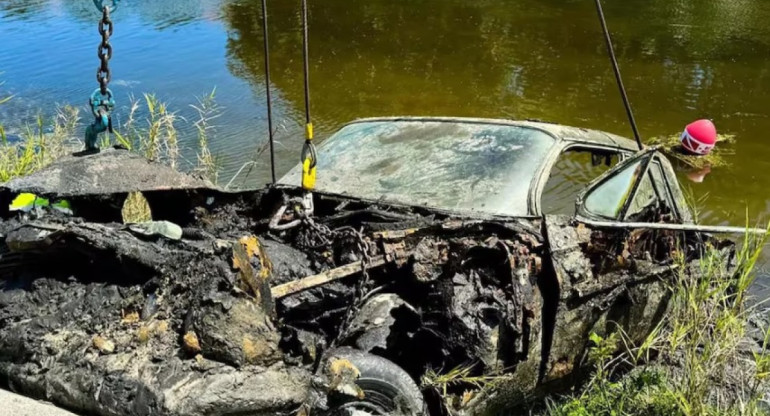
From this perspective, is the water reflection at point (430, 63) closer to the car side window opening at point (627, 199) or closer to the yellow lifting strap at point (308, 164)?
the car side window opening at point (627, 199)

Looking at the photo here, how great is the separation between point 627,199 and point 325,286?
1781 mm

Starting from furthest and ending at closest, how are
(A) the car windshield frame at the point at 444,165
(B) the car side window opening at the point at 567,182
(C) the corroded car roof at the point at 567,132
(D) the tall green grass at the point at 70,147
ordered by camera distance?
(B) the car side window opening at the point at 567,182, (D) the tall green grass at the point at 70,147, (C) the corroded car roof at the point at 567,132, (A) the car windshield frame at the point at 444,165

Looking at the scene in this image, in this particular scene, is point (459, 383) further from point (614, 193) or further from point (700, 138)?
point (700, 138)

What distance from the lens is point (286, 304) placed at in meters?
3.18

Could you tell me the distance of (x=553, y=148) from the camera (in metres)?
3.96

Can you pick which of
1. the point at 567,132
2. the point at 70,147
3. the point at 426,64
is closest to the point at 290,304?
the point at 567,132

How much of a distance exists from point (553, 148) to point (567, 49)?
10.4 meters

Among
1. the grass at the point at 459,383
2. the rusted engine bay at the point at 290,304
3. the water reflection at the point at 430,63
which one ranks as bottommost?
the water reflection at the point at 430,63

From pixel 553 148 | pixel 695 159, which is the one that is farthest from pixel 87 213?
pixel 695 159

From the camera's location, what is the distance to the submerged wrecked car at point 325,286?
110 inches

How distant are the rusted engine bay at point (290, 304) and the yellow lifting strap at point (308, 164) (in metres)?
0.25

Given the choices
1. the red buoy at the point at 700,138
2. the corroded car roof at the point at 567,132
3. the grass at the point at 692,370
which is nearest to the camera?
the grass at the point at 692,370

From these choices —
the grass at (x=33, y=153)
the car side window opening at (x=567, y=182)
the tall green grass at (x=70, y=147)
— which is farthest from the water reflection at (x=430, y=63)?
the grass at (x=33, y=153)

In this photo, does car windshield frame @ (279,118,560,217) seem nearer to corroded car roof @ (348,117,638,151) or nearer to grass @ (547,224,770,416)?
corroded car roof @ (348,117,638,151)
